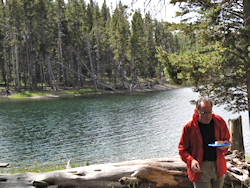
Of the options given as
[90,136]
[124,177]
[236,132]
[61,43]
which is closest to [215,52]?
[236,132]

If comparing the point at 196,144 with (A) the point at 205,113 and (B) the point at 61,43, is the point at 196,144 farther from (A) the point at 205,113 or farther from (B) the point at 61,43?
(B) the point at 61,43

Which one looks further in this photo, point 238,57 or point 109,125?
point 109,125

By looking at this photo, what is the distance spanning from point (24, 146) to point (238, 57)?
→ 1217 centimetres

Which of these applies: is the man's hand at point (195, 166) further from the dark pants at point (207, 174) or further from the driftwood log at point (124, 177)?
the driftwood log at point (124, 177)

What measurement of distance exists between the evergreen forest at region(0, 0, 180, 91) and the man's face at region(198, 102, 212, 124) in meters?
36.1

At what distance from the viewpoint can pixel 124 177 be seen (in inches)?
179

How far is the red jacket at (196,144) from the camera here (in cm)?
310

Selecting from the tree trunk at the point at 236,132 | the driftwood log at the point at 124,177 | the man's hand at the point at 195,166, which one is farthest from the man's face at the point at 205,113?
the tree trunk at the point at 236,132

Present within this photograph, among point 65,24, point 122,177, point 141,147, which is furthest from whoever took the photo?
point 65,24

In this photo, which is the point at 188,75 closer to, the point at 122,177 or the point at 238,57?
the point at 238,57

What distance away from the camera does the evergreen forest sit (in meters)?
45.8

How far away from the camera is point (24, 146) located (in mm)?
14445

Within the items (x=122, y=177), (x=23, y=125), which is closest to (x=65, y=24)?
(x=23, y=125)

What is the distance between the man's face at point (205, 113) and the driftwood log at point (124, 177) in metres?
1.92
